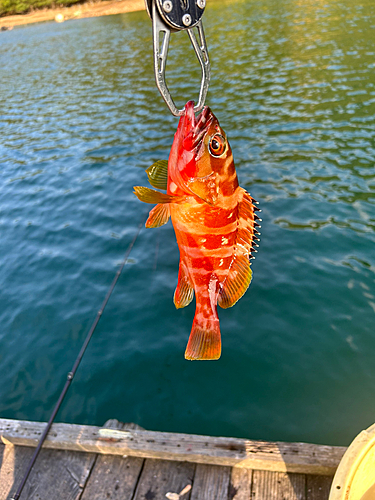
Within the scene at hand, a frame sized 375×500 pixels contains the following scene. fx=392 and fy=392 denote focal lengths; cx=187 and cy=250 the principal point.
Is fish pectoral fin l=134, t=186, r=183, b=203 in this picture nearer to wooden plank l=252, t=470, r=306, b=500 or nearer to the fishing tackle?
the fishing tackle

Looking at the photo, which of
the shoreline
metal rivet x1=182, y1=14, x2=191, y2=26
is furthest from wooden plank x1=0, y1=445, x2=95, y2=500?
the shoreline

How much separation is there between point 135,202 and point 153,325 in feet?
14.3

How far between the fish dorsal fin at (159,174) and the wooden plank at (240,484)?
3197 mm

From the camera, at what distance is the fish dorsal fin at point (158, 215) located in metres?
2.31

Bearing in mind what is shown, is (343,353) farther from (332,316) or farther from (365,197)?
(365,197)

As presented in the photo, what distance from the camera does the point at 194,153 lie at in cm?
213

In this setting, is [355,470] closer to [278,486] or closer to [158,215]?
[278,486]

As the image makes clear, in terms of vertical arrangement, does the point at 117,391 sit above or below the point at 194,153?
below

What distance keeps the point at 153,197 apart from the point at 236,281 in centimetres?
76

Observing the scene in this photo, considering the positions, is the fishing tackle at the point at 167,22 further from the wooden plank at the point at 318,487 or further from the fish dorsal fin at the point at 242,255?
the wooden plank at the point at 318,487

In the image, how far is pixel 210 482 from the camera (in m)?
3.99

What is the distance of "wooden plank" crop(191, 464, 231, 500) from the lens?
3879 mm

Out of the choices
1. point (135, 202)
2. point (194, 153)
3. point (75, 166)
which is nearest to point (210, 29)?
point (75, 166)

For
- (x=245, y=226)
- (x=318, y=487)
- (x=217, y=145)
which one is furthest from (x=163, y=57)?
(x=318, y=487)
